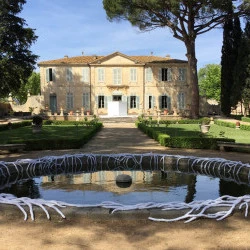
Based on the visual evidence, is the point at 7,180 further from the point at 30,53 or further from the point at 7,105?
the point at 7,105

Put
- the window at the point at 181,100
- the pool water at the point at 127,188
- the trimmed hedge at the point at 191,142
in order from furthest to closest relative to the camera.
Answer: the window at the point at 181,100
the trimmed hedge at the point at 191,142
the pool water at the point at 127,188

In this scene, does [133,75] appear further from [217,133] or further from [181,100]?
[217,133]

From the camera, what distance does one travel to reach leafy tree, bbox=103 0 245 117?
81.1 ft

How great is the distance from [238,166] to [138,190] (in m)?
2.76

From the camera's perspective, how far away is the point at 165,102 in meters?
33.5

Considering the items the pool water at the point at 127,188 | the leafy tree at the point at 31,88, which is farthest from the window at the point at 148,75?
the leafy tree at the point at 31,88

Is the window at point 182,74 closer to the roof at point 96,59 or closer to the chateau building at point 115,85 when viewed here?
the chateau building at point 115,85

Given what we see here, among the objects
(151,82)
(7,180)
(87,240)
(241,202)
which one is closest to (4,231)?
(87,240)

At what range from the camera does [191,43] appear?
26.9 meters

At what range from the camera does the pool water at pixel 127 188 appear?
598 centimetres

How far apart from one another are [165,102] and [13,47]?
51.9ft

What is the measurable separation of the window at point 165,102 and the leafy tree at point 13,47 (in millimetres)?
13348

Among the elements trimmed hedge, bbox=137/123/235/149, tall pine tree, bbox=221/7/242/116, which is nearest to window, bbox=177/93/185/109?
tall pine tree, bbox=221/7/242/116

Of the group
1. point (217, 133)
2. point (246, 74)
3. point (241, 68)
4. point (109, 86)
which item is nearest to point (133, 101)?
point (109, 86)
